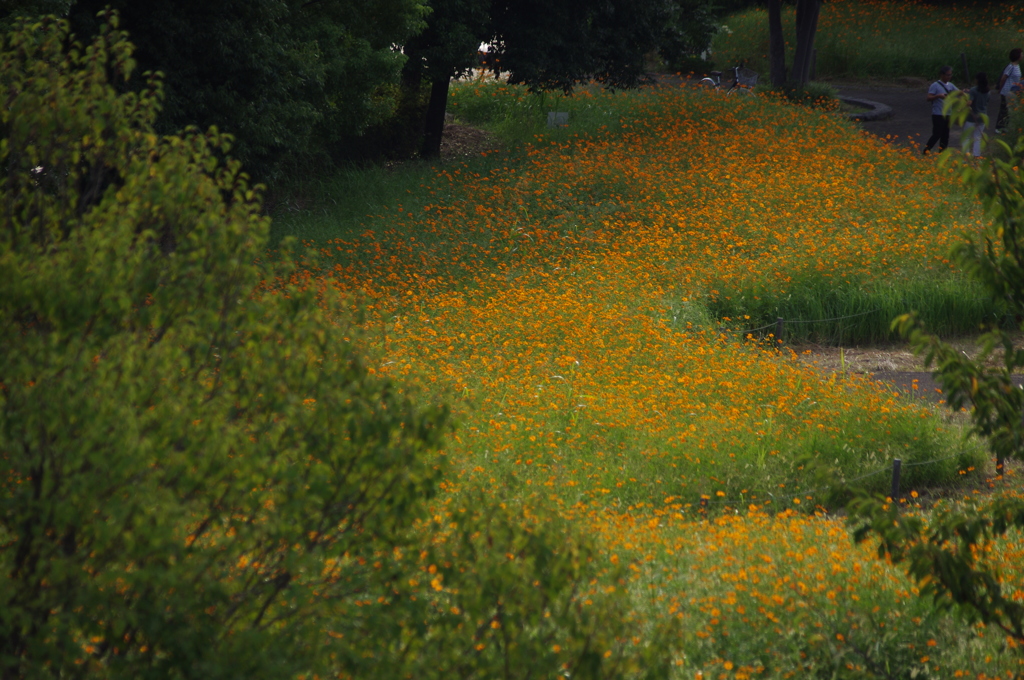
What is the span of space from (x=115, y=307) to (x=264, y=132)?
1058 centimetres

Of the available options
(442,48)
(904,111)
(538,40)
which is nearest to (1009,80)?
(904,111)

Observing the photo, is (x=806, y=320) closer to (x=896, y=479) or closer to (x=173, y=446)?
(x=896, y=479)

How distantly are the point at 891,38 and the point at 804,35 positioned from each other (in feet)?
28.0

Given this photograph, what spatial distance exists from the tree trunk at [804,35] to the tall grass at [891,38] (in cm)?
477

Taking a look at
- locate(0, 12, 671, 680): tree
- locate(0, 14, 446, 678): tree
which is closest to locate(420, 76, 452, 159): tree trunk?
locate(0, 14, 446, 678): tree

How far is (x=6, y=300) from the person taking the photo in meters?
3.23

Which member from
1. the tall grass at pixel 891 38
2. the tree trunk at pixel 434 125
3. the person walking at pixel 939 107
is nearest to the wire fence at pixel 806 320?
the person walking at pixel 939 107

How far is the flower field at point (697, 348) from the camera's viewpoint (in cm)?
530

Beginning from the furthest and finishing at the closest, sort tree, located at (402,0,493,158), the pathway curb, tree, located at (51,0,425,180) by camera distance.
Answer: the pathway curb
tree, located at (402,0,493,158)
tree, located at (51,0,425,180)

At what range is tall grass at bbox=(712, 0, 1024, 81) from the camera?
1150 inches

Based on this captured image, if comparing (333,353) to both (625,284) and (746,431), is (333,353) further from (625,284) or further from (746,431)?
(625,284)

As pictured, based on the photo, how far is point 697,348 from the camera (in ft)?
32.1

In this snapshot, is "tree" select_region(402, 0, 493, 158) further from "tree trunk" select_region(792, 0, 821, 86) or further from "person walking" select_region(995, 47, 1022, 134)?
"person walking" select_region(995, 47, 1022, 134)

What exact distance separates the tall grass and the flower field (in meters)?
12.6
